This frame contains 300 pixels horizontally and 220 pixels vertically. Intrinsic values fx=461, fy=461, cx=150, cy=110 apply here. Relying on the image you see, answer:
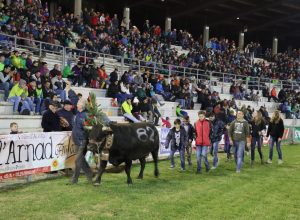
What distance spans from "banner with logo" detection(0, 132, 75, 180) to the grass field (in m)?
0.42

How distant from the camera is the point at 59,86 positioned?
59.5 feet

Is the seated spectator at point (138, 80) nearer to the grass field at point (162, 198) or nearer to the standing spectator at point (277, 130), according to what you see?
the standing spectator at point (277, 130)

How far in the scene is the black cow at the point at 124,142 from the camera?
1048 centimetres

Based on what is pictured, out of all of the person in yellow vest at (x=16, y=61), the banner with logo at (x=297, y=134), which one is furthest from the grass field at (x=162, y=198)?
the banner with logo at (x=297, y=134)

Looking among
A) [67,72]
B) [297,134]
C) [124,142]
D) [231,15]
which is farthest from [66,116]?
[231,15]

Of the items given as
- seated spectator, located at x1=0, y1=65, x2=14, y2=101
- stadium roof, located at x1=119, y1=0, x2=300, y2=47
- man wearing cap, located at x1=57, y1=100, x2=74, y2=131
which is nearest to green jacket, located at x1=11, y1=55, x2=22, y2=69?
seated spectator, located at x1=0, y1=65, x2=14, y2=101

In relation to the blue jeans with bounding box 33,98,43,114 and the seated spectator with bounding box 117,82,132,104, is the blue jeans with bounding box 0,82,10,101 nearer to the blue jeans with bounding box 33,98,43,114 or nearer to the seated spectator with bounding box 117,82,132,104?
the blue jeans with bounding box 33,98,43,114

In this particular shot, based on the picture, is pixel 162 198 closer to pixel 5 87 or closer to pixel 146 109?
pixel 5 87

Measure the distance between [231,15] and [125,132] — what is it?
4146 cm

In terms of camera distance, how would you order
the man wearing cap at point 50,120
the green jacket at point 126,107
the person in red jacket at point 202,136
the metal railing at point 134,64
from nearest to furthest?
the man wearing cap at point 50,120, the person in red jacket at point 202,136, the green jacket at point 126,107, the metal railing at point 134,64

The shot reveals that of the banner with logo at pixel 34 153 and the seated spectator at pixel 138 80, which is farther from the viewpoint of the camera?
the seated spectator at pixel 138 80

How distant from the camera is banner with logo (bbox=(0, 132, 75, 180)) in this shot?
410 inches

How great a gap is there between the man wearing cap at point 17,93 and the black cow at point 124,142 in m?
5.94

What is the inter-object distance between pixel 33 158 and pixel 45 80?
22.0 feet
